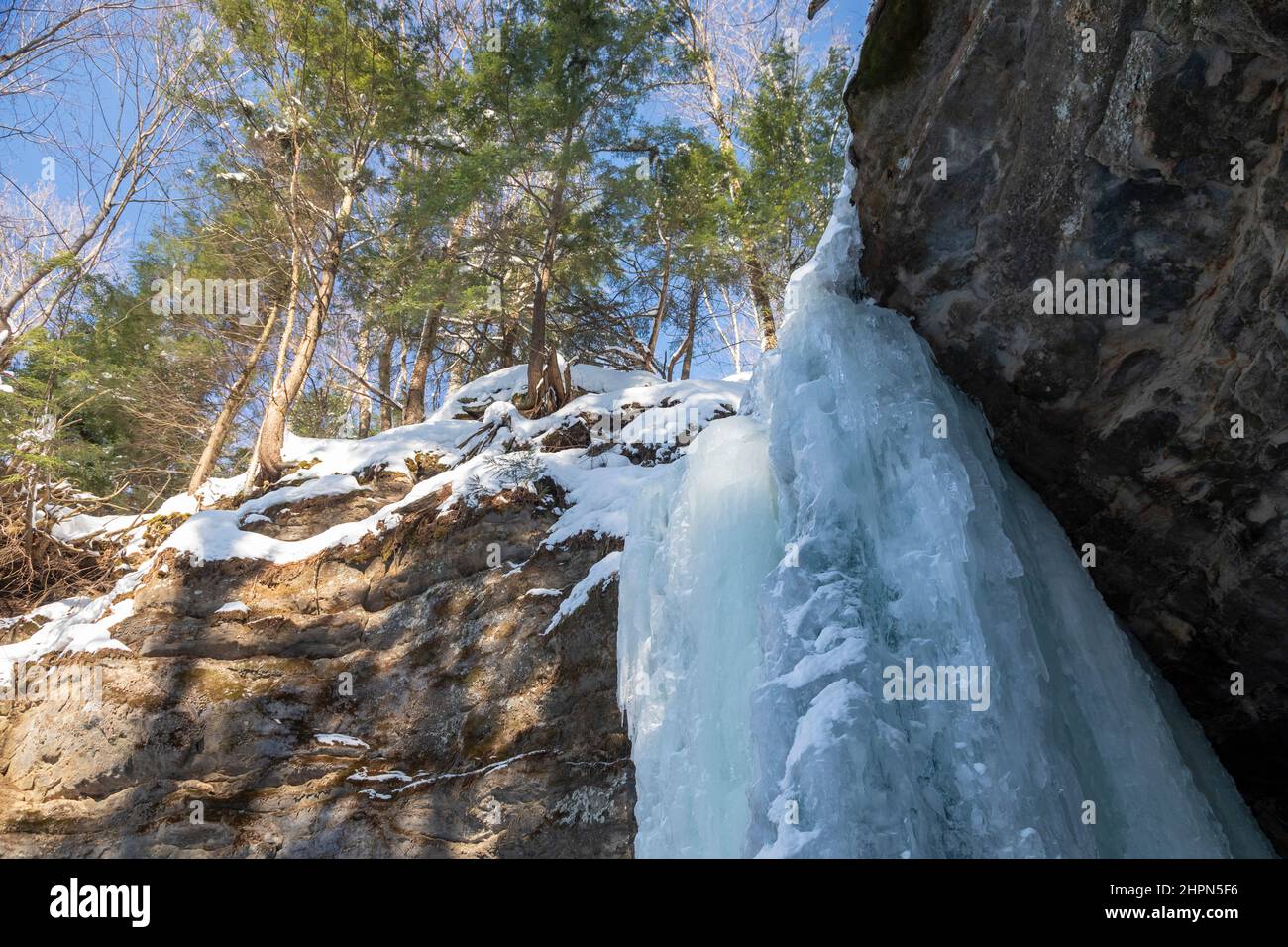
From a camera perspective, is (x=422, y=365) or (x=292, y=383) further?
(x=422, y=365)

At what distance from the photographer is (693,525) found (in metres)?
5.30

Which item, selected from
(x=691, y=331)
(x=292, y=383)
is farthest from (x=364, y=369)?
(x=691, y=331)

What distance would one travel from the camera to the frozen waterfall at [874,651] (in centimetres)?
338

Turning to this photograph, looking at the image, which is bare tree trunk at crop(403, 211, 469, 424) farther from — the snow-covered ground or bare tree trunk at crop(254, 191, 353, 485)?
bare tree trunk at crop(254, 191, 353, 485)

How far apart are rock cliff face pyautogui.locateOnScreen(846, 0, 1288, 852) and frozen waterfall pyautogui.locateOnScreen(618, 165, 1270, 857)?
0.96ft

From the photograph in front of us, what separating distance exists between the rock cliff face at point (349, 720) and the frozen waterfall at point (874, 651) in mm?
1317

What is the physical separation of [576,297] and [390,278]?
2.92m

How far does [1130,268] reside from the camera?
405cm

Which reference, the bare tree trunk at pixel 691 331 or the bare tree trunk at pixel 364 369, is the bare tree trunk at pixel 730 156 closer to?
the bare tree trunk at pixel 691 331

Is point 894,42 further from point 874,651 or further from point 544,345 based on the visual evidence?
point 544,345

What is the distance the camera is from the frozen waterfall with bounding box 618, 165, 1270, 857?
3.38 metres

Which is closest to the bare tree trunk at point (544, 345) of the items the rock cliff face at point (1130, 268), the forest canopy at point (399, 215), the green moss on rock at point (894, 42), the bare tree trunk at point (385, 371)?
the forest canopy at point (399, 215)

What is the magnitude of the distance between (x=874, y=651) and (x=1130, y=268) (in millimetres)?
2419
